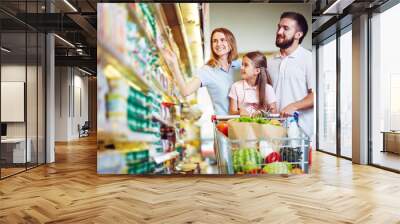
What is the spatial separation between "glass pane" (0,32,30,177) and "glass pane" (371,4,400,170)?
Result: 676cm

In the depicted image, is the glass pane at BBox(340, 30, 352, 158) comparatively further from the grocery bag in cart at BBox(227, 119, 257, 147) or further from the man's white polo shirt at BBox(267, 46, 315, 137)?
the grocery bag in cart at BBox(227, 119, 257, 147)

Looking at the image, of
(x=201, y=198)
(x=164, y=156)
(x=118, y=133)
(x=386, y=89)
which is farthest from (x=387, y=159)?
(x=118, y=133)

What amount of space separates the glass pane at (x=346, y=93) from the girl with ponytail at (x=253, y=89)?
3.40 m

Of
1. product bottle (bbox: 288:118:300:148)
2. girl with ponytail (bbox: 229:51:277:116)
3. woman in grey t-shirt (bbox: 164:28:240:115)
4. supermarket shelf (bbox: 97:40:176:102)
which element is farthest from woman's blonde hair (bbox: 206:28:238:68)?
product bottle (bbox: 288:118:300:148)

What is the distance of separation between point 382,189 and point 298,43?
2618 mm

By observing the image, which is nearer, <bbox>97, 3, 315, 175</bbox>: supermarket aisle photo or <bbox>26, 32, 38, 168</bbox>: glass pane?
<bbox>97, 3, 315, 175</bbox>: supermarket aisle photo

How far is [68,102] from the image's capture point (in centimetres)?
1630

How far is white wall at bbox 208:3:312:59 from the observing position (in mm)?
6465

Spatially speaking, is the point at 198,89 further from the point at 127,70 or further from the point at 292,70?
the point at 292,70

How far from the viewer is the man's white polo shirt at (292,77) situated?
6.49m

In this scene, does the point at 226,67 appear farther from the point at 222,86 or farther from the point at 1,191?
the point at 1,191

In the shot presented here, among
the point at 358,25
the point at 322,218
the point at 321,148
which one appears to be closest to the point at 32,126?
the point at 322,218

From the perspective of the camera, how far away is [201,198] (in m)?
4.89

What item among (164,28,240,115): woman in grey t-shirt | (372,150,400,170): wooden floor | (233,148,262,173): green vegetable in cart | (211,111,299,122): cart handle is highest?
(164,28,240,115): woman in grey t-shirt
